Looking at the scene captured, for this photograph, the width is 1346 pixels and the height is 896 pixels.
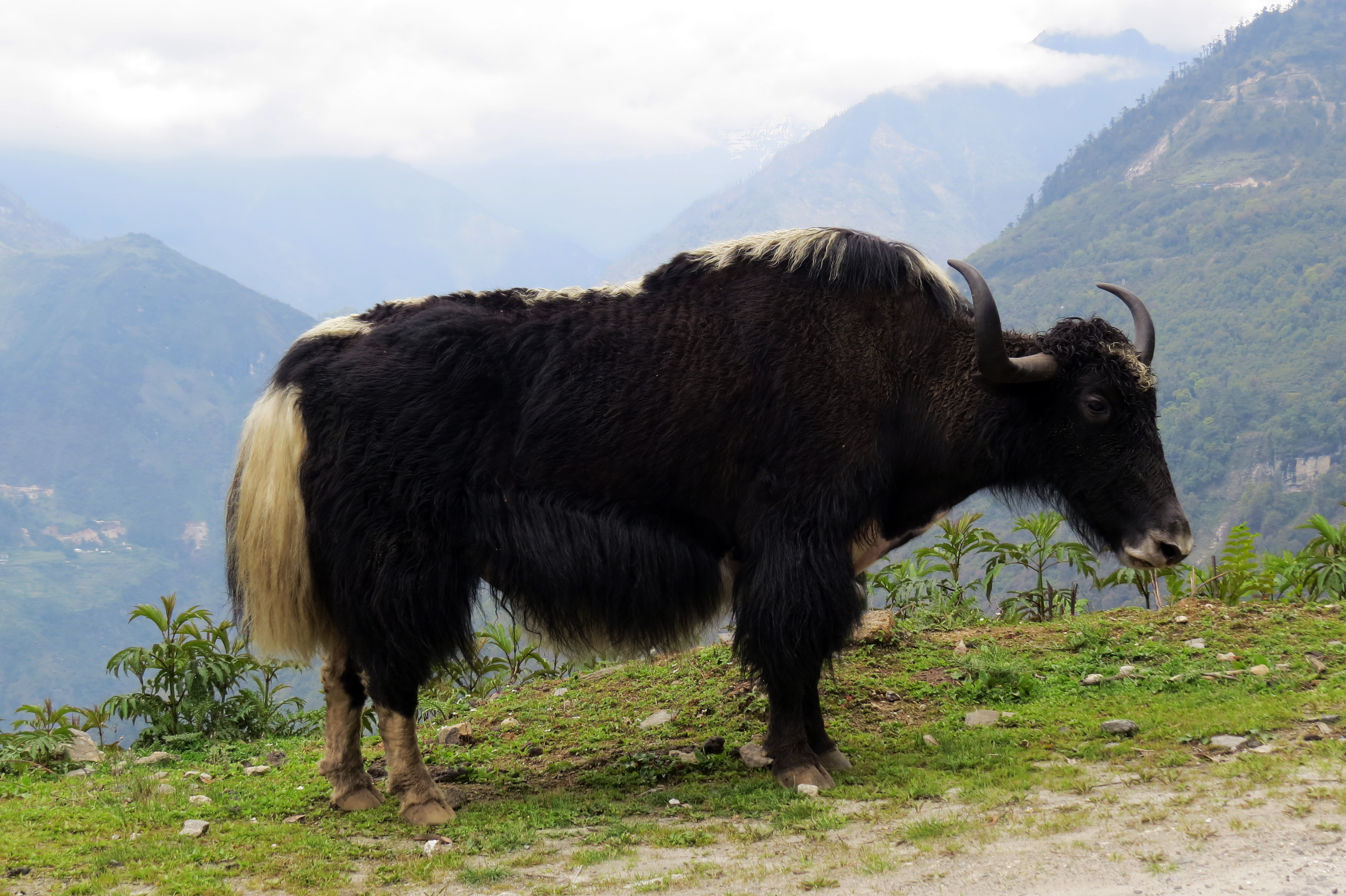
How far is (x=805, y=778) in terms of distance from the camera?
387cm

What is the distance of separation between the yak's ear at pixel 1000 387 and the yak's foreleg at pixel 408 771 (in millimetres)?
2525

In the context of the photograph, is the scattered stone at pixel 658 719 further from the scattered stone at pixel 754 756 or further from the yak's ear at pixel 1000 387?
the yak's ear at pixel 1000 387

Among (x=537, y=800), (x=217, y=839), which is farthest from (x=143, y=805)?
(x=537, y=800)

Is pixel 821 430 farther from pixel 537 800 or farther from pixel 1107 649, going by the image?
pixel 1107 649

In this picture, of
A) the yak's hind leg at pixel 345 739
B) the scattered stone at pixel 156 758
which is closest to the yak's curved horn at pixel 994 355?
the yak's hind leg at pixel 345 739

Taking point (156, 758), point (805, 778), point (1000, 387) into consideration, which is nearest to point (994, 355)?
point (1000, 387)

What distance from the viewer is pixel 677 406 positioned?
3.99m

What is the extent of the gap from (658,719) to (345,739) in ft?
4.99

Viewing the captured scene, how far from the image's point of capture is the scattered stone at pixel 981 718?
4.46 metres

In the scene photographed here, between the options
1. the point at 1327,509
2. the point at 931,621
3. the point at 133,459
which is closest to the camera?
the point at 931,621

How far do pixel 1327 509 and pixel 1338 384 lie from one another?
1630cm

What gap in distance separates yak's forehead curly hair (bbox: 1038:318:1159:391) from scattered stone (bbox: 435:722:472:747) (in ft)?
10.3

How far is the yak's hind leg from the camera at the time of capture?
3955 mm

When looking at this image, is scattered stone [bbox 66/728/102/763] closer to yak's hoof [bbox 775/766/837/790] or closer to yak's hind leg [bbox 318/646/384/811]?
yak's hind leg [bbox 318/646/384/811]
